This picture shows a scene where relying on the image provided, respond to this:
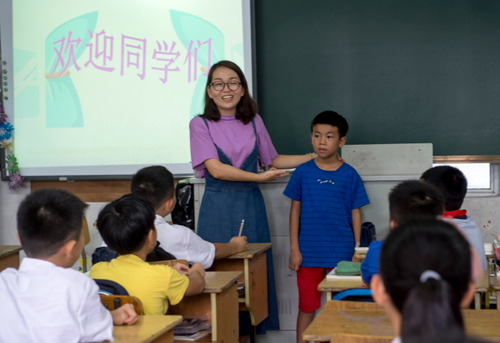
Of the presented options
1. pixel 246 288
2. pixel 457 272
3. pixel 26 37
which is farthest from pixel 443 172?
pixel 26 37

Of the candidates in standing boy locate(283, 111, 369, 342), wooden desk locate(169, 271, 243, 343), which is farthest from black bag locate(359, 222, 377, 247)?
wooden desk locate(169, 271, 243, 343)

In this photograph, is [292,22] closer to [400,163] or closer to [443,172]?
[400,163]

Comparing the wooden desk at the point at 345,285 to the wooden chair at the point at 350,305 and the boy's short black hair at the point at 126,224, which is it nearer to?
the wooden chair at the point at 350,305

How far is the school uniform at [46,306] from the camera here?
3.88 ft

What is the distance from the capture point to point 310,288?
2.72m

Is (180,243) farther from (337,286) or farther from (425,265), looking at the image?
(425,265)

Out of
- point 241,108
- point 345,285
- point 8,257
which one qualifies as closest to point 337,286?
point 345,285

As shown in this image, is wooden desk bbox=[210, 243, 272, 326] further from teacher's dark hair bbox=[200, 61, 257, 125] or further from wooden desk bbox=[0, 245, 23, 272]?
wooden desk bbox=[0, 245, 23, 272]

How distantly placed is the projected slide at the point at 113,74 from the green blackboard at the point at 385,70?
0.37 m

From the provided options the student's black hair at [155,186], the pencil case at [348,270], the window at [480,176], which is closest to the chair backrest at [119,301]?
the student's black hair at [155,186]

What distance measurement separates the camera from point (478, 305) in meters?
1.70

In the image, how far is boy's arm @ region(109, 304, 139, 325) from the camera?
4.47ft

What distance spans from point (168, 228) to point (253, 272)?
0.57 meters

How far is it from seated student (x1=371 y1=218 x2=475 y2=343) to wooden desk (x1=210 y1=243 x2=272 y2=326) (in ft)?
4.98
